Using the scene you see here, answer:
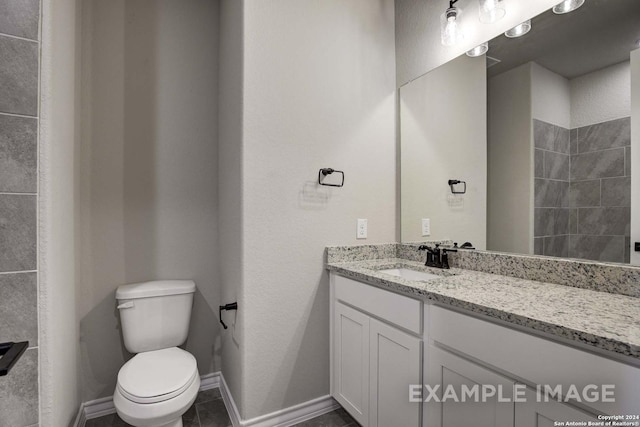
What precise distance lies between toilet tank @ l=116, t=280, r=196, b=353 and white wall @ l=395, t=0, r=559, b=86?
6.59 ft

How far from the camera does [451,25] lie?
5.39 ft

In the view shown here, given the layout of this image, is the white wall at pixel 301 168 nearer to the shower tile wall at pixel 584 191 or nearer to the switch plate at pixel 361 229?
the switch plate at pixel 361 229

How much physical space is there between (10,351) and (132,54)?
173cm

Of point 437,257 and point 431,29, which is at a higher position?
point 431,29

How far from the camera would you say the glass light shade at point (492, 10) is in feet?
4.82

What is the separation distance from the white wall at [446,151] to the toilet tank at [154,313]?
1489mm

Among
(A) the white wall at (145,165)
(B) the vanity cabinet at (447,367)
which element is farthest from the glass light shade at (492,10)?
(A) the white wall at (145,165)

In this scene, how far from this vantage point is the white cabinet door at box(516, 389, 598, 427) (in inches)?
30.3

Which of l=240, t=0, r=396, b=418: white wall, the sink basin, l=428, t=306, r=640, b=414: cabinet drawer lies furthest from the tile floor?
l=428, t=306, r=640, b=414: cabinet drawer

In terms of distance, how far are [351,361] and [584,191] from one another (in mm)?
1325

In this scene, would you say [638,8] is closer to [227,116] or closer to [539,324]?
[539,324]

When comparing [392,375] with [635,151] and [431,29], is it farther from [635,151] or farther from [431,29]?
[431,29]

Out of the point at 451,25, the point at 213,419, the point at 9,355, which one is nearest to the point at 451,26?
the point at 451,25

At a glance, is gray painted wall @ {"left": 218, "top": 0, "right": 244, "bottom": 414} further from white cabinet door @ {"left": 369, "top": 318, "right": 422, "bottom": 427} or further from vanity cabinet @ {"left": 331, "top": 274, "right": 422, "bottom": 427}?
white cabinet door @ {"left": 369, "top": 318, "right": 422, "bottom": 427}
